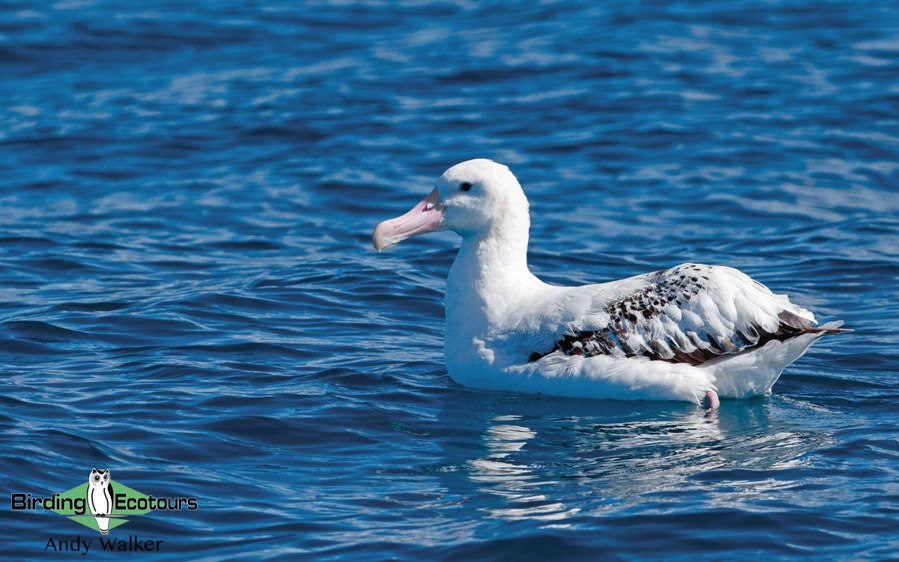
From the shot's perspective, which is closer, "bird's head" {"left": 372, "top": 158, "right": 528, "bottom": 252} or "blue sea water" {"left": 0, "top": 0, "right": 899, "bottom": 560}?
"blue sea water" {"left": 0, "top": 0, "right": 899, "bottom": 560}

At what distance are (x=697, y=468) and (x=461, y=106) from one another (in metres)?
12.5

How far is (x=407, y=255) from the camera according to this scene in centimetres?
1478

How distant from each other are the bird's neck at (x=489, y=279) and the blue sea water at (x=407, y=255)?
0.61 meters

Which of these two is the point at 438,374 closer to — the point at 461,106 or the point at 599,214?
the point at 599,214

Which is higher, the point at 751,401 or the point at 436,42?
the point at 436,42

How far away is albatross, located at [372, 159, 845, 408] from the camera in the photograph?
9.58 m

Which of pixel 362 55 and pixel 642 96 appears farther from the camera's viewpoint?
pixel 362 55

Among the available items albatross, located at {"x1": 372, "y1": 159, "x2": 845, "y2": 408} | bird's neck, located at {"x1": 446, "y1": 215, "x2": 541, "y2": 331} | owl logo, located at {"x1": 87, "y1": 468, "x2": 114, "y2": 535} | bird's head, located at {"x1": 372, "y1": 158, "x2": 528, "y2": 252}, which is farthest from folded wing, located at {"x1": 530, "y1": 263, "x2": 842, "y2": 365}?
owl logo, located at {"x1": 87, "y1": 468, "x2": 114, "y2": 535}

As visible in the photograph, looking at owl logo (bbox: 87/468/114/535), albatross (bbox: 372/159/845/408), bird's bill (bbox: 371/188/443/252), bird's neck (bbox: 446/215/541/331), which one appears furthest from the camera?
bird's bill (bbox: 371/188/443/252)

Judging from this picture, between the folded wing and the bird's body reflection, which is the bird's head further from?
the bird's body reflection

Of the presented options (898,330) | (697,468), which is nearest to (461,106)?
(898,330)

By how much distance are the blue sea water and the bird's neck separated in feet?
2.01

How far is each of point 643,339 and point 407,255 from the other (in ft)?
18.1

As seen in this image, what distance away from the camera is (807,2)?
24.4m
